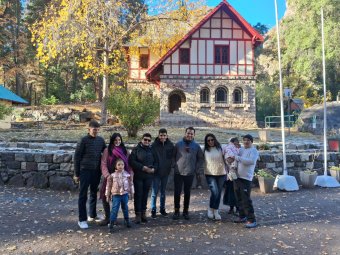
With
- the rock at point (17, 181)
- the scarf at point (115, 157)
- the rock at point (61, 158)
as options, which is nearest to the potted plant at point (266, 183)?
the scarf at point (115, 157)

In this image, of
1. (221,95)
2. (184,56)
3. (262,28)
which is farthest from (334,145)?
(262,28)

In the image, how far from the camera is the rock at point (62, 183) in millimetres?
8641

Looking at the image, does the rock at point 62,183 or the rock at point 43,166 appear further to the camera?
the rock at point 43,166

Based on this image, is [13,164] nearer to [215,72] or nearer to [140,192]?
[140,192]

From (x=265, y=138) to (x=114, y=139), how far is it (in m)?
10.9

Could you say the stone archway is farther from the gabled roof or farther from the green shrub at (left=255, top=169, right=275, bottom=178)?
the green shrub at (left=255, top=169, right=275, bottom=178)

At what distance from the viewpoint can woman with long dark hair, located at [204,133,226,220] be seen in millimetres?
6062

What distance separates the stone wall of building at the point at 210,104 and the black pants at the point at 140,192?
20.5 metres

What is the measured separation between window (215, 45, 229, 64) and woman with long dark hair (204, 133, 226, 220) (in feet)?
69.1

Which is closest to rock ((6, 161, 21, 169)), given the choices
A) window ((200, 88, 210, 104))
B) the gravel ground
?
the gravel ground

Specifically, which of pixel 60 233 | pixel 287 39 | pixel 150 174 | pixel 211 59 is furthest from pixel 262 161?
pixel 287 39

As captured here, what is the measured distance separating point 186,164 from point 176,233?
1214 mm

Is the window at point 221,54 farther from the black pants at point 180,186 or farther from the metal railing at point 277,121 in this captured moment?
the black pants at point 180,186

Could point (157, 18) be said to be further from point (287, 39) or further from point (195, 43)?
point (287, 39)
